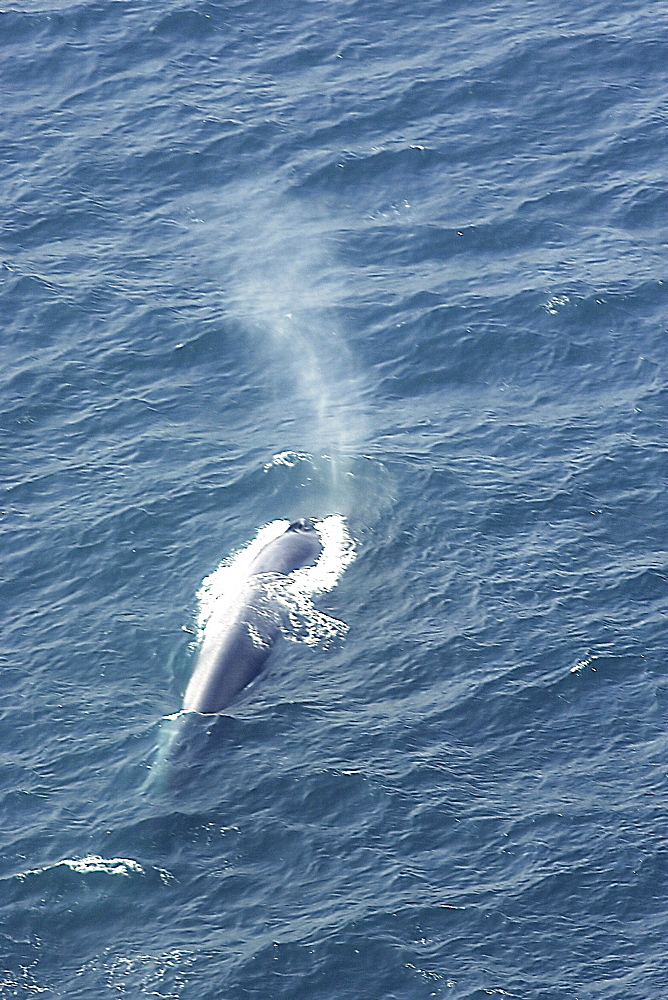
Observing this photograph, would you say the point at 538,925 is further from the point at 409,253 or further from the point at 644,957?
the point at 409,253

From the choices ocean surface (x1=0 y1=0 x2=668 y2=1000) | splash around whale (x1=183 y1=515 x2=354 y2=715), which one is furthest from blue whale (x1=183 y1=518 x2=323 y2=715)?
ocean surface (x1=0 y1=0 x2=668 y2=1000)

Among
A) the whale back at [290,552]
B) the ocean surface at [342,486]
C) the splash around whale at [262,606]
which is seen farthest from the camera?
the whale back at [290,552]

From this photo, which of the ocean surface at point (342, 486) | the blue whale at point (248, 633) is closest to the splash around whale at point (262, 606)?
the blue whale at point (248, 633)

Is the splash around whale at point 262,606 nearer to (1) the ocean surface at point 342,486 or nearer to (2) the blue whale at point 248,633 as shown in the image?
(2) the blue whale at point 248,633

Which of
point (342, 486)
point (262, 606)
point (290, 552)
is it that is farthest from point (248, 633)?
point (342, 486)

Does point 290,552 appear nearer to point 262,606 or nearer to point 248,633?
point 262,606

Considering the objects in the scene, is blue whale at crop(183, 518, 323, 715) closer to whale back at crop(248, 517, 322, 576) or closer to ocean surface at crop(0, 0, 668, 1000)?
whale back at crop(248, 517, 322, 576)

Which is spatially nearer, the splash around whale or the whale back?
the splash around whale
